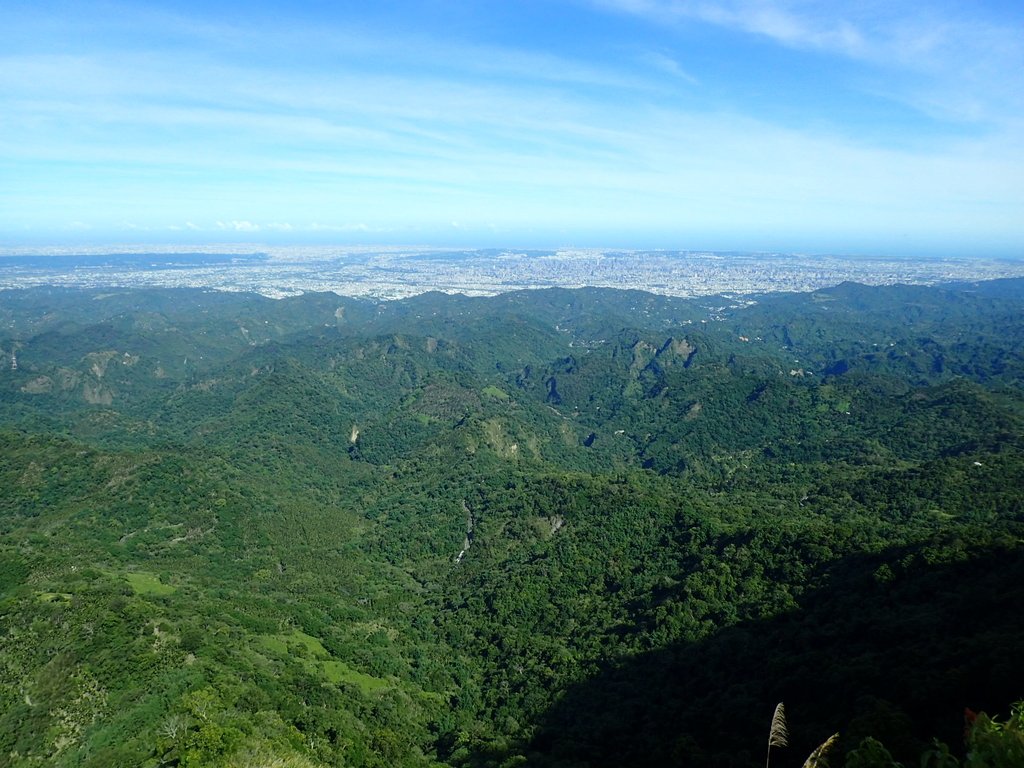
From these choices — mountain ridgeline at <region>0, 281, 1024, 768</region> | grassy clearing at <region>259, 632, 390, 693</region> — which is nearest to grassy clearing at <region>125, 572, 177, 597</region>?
mountain ridgeline at <region>0, 281, 1024, 768</region>

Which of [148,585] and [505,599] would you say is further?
[505,599]

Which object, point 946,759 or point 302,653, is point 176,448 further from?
point 946,759

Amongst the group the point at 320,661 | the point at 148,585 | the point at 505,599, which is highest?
the point at 148,585

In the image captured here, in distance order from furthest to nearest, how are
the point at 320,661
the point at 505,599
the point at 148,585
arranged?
the point at 505,599, the point at 148,585, the point at 320,661

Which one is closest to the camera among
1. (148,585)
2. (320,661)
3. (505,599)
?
(320,661)

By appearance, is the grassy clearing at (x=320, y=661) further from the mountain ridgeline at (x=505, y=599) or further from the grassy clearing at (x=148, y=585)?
the grassy clearing at (x=148, y=585)

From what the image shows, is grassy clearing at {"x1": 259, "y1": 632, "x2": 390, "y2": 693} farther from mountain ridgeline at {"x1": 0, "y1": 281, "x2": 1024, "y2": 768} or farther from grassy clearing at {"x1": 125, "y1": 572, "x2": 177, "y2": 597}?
grassy clearing at {"x1": 125, "y1": 572, "x2": 177, "y2": 597}

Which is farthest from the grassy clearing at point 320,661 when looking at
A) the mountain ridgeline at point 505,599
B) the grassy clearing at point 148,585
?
the grassy clearing at point 148,585

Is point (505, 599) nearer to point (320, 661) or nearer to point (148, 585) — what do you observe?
point (320, 661)

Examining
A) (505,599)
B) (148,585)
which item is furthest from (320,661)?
(505,599)

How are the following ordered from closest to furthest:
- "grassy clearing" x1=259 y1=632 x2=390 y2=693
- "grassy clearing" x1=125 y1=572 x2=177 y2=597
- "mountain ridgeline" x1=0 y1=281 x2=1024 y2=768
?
"mountain ridgeline" x1=0 y1=281 x2=1024 y2=768 < "grassy clearing" x1=259 y1=632 x2=390 y2=693 < "grassy clearing" x1=125 y1=572 x2=177 y2=597

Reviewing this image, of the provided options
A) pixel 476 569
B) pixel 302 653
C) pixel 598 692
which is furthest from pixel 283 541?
pixel 598 692
